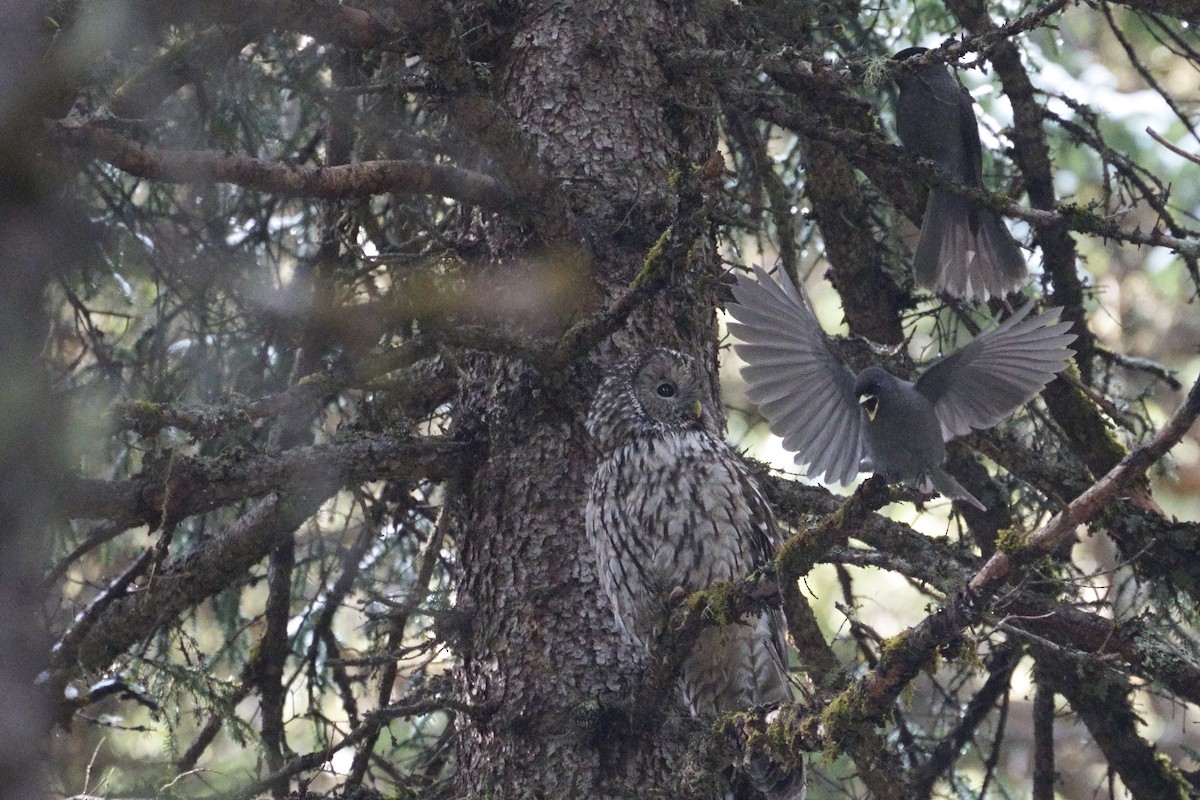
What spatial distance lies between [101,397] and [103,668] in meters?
0.99

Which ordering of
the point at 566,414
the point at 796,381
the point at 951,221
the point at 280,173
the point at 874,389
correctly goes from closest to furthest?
1. the point at 280,173
2. the point at 874,389
3. the point at 566,414
4. the point at 796,381
5. the point at 951,221

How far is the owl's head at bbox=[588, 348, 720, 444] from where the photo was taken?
3824 mm

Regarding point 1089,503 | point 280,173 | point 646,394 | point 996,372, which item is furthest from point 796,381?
point 1089,503

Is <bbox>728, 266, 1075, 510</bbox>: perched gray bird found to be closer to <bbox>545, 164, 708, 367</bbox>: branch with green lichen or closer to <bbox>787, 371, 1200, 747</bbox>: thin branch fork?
<bbox>545, 164, 708, 367</bbox>: branch with green lichen

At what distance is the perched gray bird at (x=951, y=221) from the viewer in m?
4.52

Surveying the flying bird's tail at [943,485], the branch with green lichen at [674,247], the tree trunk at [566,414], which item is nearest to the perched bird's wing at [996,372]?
the flying bird's tail at [943,485]

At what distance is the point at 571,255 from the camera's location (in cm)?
374

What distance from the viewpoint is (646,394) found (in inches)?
152

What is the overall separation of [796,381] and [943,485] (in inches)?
22.4

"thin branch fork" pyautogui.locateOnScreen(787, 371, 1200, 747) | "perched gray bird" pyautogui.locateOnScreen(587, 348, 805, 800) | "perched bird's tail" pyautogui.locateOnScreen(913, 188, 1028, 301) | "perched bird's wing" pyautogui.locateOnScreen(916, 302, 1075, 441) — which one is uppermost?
"perched bird's tail" pyautogui.locateOnScreen(913, 188, 1028, 301)

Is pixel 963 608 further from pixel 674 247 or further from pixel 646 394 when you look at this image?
pixel 646 394

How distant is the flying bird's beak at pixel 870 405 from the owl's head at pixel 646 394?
0.64 metres

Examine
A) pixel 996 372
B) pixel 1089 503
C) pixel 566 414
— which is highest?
pixel 996 372

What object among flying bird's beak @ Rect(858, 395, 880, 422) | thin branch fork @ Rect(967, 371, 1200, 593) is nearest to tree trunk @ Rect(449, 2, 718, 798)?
flying bird's beak @ Rect(858, 395, 880, 422)
